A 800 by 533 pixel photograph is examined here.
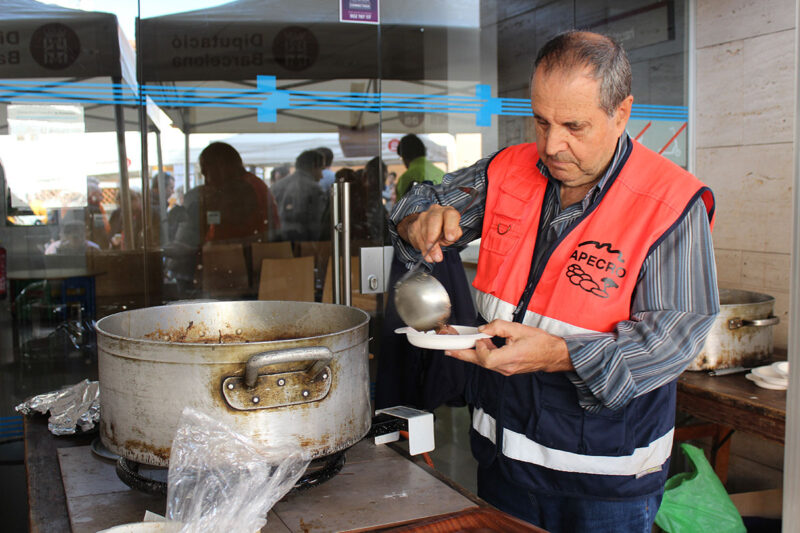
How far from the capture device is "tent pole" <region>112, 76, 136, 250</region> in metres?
3.10

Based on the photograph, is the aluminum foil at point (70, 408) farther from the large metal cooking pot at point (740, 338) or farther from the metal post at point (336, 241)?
the large metal cooking pot at point (740, 338)

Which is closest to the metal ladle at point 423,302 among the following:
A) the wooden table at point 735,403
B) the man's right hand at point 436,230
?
the man's right hand at point 436,230

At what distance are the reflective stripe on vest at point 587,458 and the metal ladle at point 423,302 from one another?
338 mm

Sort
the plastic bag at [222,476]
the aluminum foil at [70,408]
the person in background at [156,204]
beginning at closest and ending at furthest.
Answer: the plastic bag at [222,476] < the aluminum foil at [70,408] < the person in background at [156,204]

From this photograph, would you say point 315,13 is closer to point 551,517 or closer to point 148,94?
point 148,94

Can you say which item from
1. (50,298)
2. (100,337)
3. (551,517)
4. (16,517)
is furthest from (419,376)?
(16,517)

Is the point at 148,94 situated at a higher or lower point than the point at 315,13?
lower

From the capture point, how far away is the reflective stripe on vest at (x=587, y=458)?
164 cm

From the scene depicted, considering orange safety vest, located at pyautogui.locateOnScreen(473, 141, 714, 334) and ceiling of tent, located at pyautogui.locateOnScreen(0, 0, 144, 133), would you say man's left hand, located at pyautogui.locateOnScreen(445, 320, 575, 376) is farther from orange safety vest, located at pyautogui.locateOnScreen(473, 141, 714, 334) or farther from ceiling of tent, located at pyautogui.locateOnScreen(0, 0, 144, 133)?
ceiling of tent, located at pyautogui.locateOnScreen(0, 0, 144, 133)

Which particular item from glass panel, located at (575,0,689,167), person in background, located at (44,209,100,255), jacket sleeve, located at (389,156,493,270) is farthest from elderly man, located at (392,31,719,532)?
glass panel, located at (575,0,689,167)

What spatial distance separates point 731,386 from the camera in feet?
8.54

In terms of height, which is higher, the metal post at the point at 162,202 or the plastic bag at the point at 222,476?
the metal post at the point at 162,202

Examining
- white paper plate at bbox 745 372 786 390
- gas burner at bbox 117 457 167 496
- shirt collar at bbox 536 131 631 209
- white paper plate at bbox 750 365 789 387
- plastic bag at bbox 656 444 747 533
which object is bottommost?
plastic bag at bbox 656 444 747 533

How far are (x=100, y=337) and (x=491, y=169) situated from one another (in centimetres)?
110
